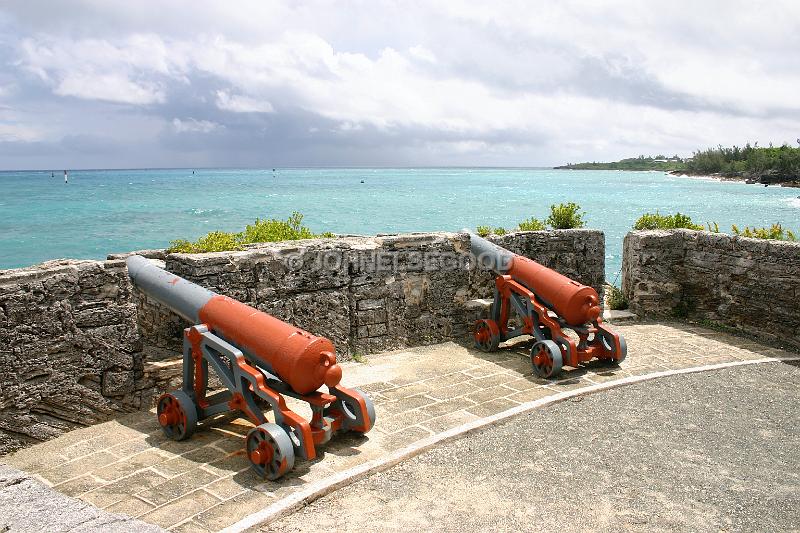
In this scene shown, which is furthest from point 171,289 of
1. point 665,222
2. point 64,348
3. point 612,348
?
point 665,222

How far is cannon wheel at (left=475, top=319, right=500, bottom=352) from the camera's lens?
8.63 m

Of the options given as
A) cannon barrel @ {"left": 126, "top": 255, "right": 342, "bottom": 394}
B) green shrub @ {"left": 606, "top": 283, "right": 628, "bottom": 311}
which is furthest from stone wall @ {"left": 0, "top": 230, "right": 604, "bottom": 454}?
green shrub @ {"left": 606, "top": 283, "right": 628, "bottom": 311}

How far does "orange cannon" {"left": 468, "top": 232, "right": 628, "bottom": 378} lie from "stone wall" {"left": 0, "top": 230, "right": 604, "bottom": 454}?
66 centimetres

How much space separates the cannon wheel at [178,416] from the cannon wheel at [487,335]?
4040 millimetres

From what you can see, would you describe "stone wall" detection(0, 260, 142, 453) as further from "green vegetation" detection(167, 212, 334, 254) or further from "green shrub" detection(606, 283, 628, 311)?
"green shrub" detection(606, 283, 628, 311)

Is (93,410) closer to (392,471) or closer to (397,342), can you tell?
(392,471)

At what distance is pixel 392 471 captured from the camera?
5.38m

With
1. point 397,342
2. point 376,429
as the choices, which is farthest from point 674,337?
point 376,429

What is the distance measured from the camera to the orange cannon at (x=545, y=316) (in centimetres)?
779

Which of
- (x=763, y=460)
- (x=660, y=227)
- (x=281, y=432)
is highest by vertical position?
(x=660, y=227)

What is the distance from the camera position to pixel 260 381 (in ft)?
17.8

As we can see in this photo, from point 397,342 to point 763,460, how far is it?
173 inches

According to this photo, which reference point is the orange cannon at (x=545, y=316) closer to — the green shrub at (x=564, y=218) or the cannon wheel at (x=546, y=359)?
the cannon wheel at (x=546, y=359)

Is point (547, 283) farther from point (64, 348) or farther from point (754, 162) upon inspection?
point (754, 162)
